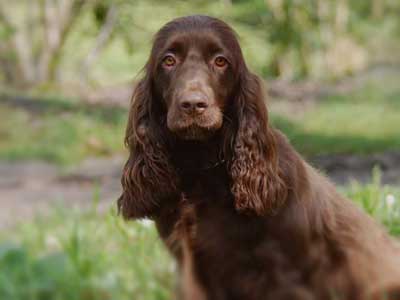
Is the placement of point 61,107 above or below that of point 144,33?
below

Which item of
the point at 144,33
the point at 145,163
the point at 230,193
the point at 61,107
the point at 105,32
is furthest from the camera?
the point at 105,32

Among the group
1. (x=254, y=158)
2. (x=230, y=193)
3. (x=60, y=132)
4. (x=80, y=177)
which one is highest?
(x=254, y=158)

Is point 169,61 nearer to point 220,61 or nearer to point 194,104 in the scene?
point 220,61

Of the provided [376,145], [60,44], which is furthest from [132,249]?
[60,44]

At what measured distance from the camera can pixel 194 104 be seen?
3709 mm

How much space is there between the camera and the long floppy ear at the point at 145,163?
399 cm

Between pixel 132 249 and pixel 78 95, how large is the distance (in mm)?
15762

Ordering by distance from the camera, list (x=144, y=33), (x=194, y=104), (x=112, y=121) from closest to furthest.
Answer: (x=194, y=104) < (x=112, y=121) < (x=144, y=33)

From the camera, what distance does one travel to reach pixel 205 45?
13.0 feet

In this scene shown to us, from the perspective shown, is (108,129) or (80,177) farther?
(108,129)

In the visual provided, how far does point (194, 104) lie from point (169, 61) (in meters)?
0.40

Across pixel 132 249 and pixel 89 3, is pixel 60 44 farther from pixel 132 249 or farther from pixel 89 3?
pixel 132 249

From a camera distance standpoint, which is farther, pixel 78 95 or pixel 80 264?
pixel 78 95

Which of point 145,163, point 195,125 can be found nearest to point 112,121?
point 145,163
